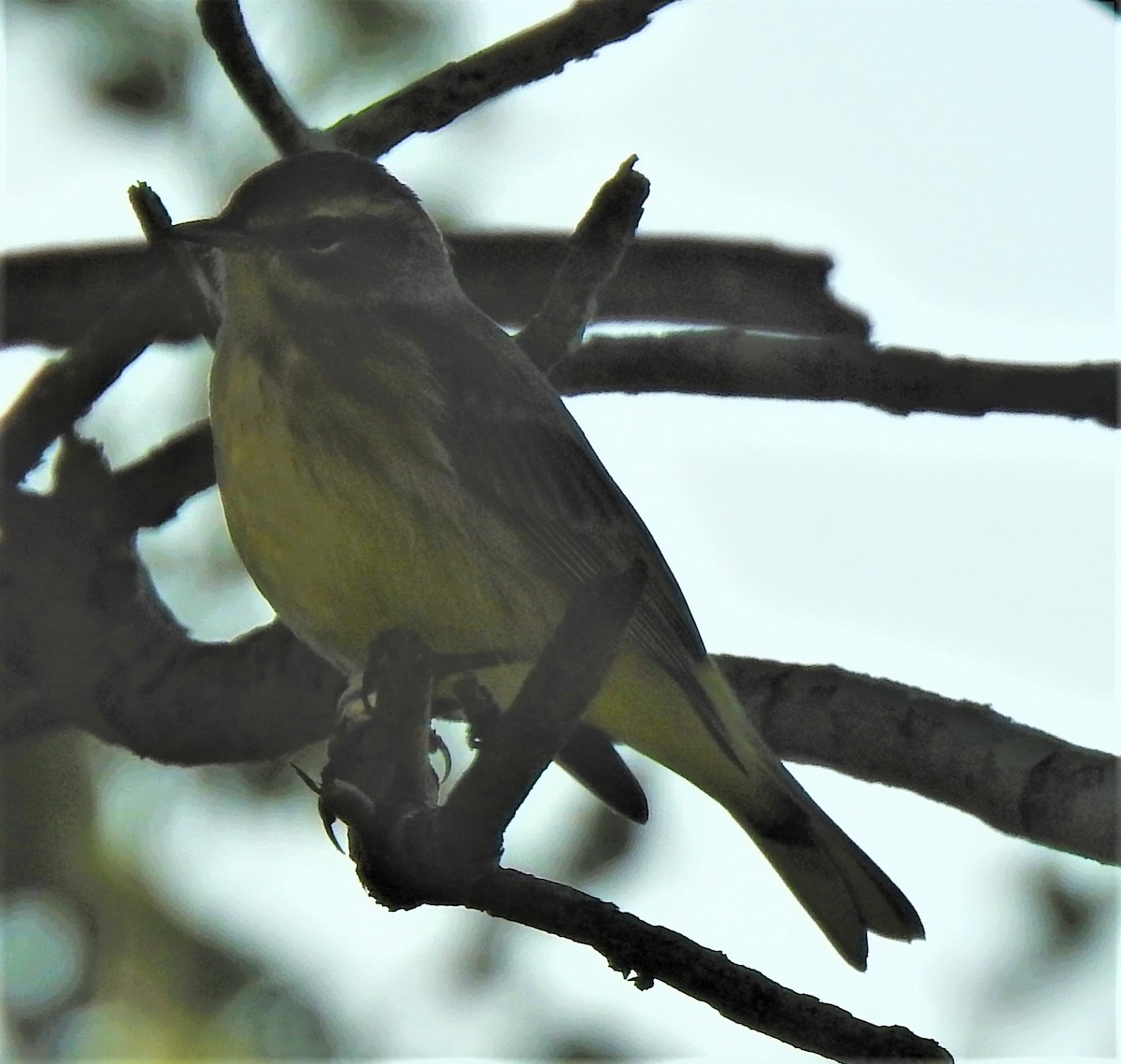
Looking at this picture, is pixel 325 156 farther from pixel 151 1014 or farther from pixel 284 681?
pixel 151 1014

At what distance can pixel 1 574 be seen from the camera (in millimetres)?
4070

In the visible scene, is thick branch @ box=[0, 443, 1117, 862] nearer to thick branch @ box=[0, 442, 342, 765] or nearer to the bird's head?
thick branch @ box=[0, 442, 342, 765]

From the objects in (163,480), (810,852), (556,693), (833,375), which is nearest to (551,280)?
(833,375)

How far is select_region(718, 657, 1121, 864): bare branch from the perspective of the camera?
3.82 metres

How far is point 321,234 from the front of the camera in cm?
429

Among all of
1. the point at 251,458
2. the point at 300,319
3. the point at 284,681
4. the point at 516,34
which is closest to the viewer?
the point at 251,458

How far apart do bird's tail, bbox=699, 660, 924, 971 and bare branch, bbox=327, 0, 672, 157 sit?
1.75 meters

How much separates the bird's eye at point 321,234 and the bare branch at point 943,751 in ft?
4.99

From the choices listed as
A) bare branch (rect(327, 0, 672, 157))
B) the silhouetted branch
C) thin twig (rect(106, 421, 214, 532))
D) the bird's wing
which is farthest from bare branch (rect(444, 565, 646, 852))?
bare branch (rect(327, 0, 672, 157))

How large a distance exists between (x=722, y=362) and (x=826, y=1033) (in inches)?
89.0

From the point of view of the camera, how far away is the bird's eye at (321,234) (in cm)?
423

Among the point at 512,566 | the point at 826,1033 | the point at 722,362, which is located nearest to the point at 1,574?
the point at 512,566

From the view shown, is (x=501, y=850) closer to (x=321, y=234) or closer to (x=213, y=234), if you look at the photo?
(x=213, y=234)

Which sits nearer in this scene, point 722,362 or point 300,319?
point 300,319
